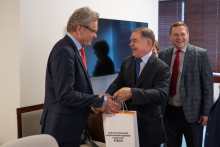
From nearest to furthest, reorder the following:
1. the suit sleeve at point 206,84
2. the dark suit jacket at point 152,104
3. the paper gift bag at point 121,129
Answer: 1. the paper gift bag at point 121,129
2. the dark suit jacket at point 152,104
3. the suit sleeve at point 206,84

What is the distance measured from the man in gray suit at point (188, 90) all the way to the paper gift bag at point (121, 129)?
2.89ft

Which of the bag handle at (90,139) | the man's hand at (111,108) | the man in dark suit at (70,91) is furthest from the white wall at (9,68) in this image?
the man's hand at (111,108)

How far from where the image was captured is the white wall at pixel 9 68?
6.73 feet

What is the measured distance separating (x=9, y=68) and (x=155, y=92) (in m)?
1.39

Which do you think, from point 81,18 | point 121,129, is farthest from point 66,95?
point 81,18

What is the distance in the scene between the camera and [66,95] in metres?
1.46

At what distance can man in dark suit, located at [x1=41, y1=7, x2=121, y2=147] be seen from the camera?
1.47 metres

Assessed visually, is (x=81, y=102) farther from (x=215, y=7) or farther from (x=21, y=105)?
(x=215, y=7)

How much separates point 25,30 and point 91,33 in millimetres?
735

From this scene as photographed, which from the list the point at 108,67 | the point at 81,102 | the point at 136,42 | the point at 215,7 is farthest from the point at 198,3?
the point at 81,102

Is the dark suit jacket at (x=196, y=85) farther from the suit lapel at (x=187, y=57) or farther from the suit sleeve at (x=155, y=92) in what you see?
the suit sleeve at (x=155, y=92)

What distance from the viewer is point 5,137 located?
7.25ft

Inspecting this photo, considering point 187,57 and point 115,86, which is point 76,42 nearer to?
point 115,86

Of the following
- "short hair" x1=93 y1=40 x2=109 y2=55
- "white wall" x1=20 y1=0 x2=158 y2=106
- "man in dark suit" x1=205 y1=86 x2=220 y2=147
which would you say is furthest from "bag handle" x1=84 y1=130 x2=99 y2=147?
"man in dark suit" x1=205 y1=86 x2=220 y2=147
